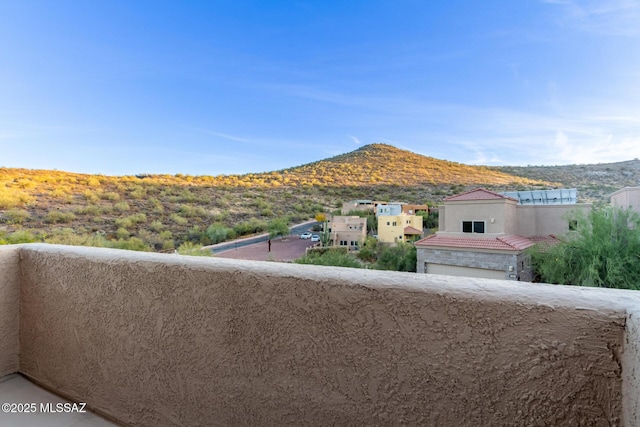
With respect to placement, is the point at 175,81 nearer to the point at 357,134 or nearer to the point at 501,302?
the point at 357,134

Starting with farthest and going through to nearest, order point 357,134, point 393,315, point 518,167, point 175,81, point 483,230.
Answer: point 357,134, point 175,81, point 518,167, point 483,230, point 393,315

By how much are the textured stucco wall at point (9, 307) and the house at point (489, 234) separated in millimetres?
6384

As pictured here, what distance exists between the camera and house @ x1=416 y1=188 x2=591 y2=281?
6.19 meters

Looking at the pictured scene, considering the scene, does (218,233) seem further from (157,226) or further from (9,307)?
(9,307)

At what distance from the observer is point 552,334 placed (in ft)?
1.93

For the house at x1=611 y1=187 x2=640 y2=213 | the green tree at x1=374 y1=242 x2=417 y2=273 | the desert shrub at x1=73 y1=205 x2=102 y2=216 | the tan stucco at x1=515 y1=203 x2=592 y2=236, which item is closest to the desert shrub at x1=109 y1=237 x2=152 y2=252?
the desert shrub at x1=73 y1=205 x2=102 y2=216

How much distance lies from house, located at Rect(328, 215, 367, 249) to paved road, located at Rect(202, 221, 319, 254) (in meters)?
1.54

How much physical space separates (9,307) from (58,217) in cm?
945

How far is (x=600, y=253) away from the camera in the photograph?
5043 millimetres

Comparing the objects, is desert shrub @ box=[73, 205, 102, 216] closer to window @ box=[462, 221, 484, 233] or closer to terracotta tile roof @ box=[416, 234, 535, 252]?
terracotta tile roof @ box=[416, 234, 535, 252]

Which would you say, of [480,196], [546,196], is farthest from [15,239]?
[546,196]

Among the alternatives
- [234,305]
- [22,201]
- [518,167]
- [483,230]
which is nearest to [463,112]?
[518,167]

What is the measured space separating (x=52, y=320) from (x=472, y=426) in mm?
1733

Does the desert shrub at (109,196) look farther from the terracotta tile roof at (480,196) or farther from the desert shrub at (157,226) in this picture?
the terracotta tile roof at (480,196)
